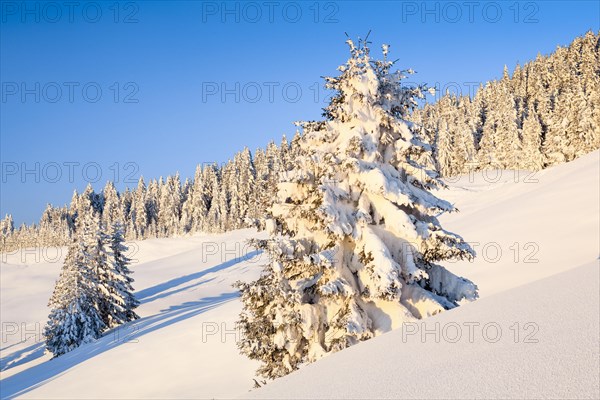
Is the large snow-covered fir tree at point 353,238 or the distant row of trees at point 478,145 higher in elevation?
the distant row of trees at point 478,145

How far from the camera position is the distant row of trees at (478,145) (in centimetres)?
7288

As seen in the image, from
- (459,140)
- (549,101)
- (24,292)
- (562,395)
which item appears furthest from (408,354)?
(549,101)

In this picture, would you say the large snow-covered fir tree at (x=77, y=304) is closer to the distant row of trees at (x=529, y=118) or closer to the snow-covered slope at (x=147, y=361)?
the snow-covered slope at (x=147, y=361)

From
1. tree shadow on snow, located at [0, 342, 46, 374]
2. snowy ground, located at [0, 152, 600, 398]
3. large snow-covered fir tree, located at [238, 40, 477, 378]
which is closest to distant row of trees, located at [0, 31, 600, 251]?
snowy ground, located at [0, 152, 600, 398]

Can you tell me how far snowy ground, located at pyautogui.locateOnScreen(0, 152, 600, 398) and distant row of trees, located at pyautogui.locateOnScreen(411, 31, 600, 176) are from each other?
25434 mm

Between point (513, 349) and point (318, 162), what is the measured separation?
26.2 feet

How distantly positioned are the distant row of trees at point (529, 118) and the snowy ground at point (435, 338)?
2543 cm

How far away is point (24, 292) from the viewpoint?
52281 millimetres

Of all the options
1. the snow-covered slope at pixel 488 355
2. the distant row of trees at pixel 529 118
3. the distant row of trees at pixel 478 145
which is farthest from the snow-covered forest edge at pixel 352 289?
the distant row of trees at pixel 478 145

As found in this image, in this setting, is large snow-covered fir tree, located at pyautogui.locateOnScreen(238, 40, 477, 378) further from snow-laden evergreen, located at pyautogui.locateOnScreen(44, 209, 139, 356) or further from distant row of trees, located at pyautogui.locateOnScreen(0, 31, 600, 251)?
distant row of trees, located at pyautogui.locateOnScreen(0, 31, 600, 251)

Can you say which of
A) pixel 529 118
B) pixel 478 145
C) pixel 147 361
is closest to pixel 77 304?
pixel 147 361

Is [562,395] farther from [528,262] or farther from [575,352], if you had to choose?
[528,262]

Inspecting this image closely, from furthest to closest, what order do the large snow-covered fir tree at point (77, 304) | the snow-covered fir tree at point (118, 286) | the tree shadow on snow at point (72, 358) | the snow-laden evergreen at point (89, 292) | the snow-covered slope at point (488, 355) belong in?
1. the snow-covered fir tree at point (118, 286)
2. the snow-laden evergreen at point (89, 292)
3. the large snow-covered fir tree at point (77, 304)
4. the tree shadow on snow at point (72, 358)
5. the snow-covered slope at point (488, 355)

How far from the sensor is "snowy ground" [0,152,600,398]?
4.17 m
